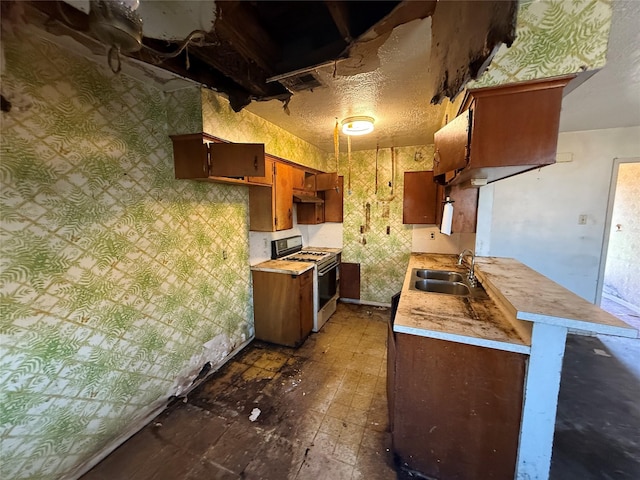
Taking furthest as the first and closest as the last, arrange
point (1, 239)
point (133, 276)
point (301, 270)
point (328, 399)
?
point (301, 270), point (328, 399), point (133, 276), point (1, 239)

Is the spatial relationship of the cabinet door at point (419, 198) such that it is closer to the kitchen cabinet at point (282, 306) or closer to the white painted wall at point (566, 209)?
the white painted wall at point (566, 209)

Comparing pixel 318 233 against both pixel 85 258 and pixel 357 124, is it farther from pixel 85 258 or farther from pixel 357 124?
pixel 85 258

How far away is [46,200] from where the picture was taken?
1.32 m

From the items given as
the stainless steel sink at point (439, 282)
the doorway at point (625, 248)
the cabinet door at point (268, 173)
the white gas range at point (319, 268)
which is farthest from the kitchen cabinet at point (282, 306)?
the doorway at point (625, 248)

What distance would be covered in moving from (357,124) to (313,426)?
2516 mm

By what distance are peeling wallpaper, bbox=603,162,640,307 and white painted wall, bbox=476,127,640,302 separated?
148cm

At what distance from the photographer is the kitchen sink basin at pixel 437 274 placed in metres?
2.46

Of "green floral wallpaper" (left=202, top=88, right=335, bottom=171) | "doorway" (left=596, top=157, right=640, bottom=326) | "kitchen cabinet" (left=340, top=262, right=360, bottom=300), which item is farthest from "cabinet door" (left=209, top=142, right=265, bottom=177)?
"doorway" (left=596, top=157, right=640, bottom=326)

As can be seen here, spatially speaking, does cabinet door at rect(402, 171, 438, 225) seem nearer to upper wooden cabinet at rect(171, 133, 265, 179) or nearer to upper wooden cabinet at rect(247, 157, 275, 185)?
upper wooden cabinet at rect(247, 157, 275, 185)

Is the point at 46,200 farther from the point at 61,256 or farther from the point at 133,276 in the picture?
the point at 133,276

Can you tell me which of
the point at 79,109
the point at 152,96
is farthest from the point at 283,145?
the point at 79,109

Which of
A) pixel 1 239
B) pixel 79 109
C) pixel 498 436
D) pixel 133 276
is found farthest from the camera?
pixel 133 276

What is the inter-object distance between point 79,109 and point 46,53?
26 centimetres

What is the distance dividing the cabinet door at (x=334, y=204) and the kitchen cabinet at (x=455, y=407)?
8.83 feet
